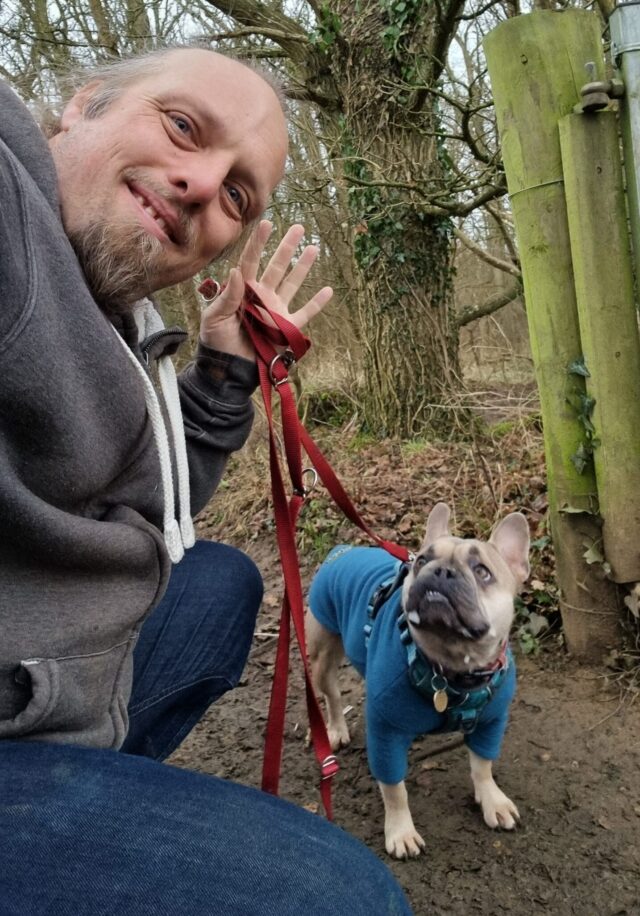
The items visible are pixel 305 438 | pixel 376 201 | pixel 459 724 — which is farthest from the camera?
pixel 376 201

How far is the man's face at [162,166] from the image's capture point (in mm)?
1719

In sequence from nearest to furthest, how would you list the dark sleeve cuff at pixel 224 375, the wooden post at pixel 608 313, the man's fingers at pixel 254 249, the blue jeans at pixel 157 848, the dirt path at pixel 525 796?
the blue jeans at pixel 157 848, the man's fingers at pixel 254 249, the dirt path at pixel 525 796, the dark sleeve cuff at pixel 224 375, the wooden post at pixel 608 313

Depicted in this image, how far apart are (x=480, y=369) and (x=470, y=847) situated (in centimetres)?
550

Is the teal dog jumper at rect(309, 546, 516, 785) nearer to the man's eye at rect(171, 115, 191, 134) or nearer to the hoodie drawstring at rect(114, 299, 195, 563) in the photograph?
the hoodie drawstring at rect(114, 299, 195, 563)

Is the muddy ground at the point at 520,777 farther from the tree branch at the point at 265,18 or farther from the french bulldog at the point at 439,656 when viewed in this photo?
the tree branch at the point at 265,18

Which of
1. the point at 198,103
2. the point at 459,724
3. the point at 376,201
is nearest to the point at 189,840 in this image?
the point at 459,724

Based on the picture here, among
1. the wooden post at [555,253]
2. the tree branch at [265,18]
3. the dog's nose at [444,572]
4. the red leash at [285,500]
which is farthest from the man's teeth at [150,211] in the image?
the tree branch at [265,18]

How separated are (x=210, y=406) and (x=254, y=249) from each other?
56 cm

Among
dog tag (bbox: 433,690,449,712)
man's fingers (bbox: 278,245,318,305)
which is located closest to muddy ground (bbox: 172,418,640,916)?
dog tag (bbox: 433,690,449,712)

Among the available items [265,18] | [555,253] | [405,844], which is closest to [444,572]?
[405,844]

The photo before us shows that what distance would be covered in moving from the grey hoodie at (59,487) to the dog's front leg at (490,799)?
60.4 inches

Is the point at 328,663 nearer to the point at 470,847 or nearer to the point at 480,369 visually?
the point at 470,847

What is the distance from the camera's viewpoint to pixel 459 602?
235 centimetres

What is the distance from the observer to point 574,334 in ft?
9.57
